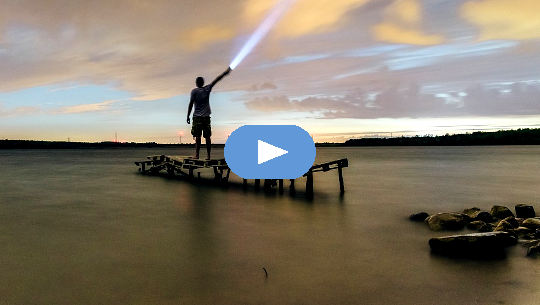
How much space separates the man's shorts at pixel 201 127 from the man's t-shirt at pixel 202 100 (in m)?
0.20

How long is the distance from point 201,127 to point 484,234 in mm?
12168

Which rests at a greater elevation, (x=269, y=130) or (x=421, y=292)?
(x=269, y=130)

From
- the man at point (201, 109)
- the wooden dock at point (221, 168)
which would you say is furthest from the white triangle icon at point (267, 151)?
the wooden dock at point (221, 168)

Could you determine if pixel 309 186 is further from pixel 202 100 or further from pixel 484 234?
pixel 484 234

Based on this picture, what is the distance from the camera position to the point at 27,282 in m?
7.60

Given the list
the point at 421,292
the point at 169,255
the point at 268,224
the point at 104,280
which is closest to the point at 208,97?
the point at 268,224

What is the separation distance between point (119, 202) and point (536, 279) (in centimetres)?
1619

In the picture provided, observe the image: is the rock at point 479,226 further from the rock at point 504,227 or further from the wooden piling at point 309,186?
the wooden piling at point 309,186

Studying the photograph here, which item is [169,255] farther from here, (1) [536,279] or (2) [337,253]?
(1) [536,279]

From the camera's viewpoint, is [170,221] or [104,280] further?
[170,221]

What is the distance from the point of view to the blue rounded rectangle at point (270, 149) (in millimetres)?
12758

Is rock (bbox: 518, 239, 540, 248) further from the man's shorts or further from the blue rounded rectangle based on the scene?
the man's shorts

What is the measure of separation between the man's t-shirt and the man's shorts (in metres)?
0.20

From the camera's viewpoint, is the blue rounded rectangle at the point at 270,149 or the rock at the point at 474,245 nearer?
the rock at the point at 474,245
